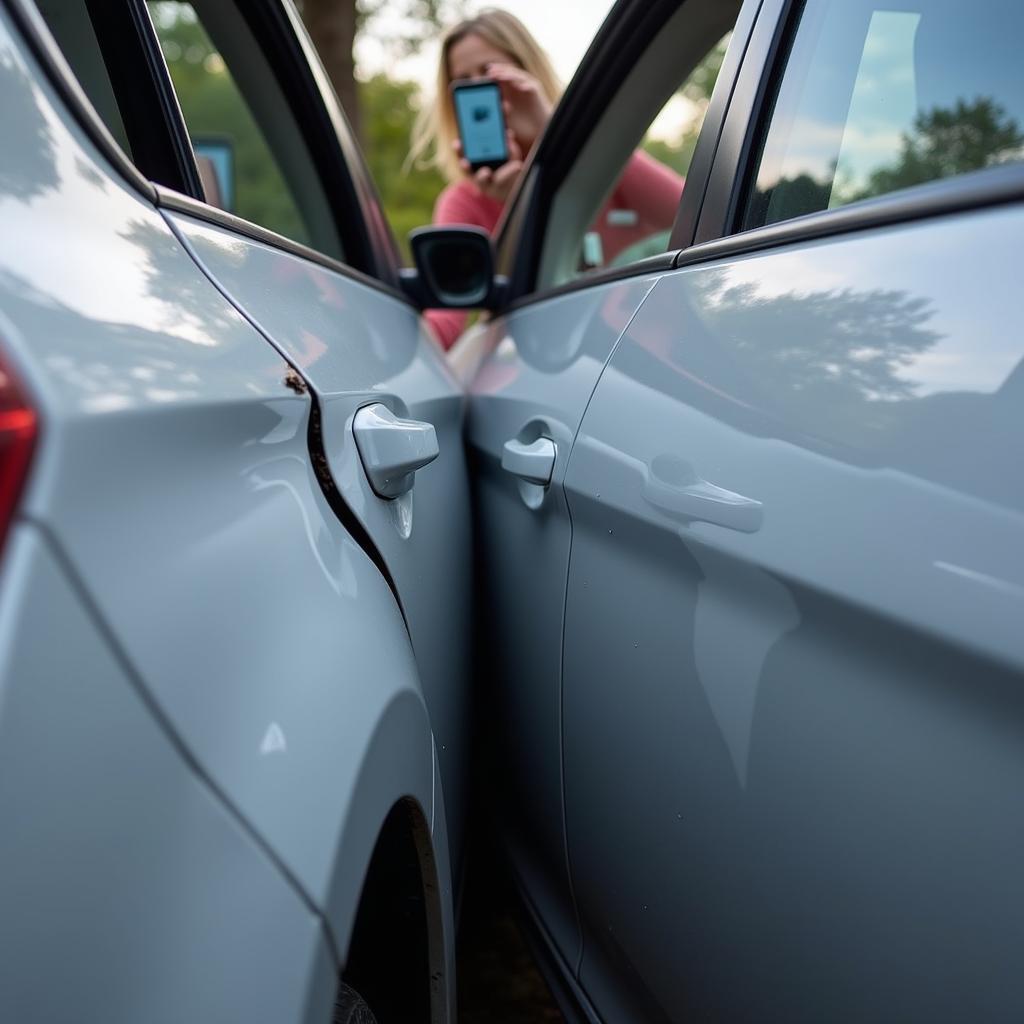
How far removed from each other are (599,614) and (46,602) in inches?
35.1

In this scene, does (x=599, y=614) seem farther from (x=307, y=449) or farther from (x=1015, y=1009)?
(x=1015, y=1009)

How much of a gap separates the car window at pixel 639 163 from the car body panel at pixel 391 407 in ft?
2.04

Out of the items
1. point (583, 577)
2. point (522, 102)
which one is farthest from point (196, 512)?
point (522, 102)

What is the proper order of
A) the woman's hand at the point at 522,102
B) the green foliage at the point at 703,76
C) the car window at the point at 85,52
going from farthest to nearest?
the woman's hand at the point at 522,102, the green foliage at the point at 703,76, the car window at the point at 85,52

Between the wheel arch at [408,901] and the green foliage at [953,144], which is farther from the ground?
the green foliage at [953,144]

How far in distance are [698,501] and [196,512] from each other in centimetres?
59

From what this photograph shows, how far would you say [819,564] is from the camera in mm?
969

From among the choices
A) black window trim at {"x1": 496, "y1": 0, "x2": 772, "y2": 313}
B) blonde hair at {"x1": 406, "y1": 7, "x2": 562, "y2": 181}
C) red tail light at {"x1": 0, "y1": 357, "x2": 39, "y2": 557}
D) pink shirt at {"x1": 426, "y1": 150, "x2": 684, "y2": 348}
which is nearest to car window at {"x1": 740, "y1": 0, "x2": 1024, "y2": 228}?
black window trim at {"x1": 496, "y1": 0, "x2": 772, "y2": 313}

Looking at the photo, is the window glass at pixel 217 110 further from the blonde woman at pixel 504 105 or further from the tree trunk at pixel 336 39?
the blonde woman at pixel 504 105

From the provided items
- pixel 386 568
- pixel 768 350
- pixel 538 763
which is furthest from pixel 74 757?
pixel 538 763

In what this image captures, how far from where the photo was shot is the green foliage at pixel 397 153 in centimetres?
1759

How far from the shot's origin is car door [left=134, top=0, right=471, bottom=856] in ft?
3.66

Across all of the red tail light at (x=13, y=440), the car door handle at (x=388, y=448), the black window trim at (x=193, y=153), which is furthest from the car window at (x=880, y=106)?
the red tail light at (x=13, y=440)

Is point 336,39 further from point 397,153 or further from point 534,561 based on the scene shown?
point 397,153
